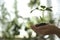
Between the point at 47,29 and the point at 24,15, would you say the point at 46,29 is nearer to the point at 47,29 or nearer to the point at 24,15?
the point at 47,29

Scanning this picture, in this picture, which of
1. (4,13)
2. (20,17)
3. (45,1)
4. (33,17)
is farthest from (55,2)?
(4,13)

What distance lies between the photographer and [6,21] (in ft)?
4.47

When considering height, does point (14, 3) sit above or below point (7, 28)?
above

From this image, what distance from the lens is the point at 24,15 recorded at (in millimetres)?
1363

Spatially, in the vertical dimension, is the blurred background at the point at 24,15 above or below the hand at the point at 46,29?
above

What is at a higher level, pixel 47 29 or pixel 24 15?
pixel 24 15

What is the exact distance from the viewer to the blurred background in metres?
1.36

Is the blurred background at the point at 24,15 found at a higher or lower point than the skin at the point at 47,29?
higher

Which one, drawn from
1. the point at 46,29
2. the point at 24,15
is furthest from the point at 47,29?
the point at 24,15

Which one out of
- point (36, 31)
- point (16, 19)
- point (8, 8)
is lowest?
point (36, 31)

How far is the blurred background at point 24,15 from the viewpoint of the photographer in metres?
1.36

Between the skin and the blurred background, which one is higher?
the blurred background

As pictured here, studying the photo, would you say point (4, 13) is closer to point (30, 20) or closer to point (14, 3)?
point (14, 3)

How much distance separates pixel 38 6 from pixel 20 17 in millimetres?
205
